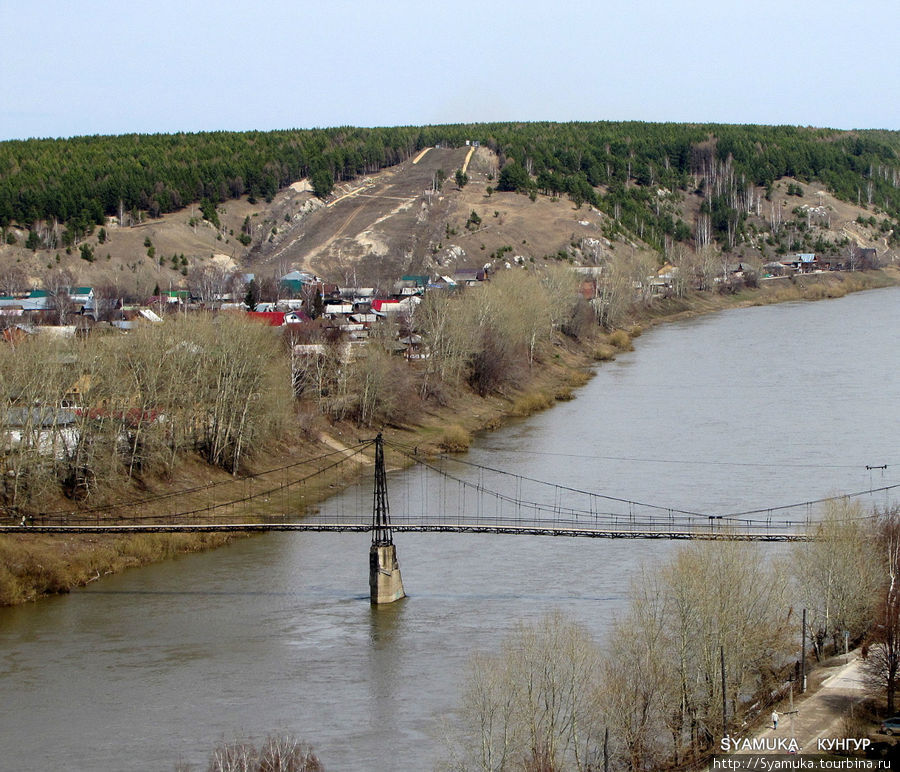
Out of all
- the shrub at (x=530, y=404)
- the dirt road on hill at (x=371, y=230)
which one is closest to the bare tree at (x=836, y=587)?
the shrub at (x=530, y=404)

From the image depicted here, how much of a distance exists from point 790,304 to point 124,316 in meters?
45.2

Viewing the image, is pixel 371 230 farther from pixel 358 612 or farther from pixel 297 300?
pixel 358 612

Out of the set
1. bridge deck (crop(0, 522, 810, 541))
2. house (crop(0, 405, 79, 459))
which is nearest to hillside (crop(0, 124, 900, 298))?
house (crop(0, 405, 79, 459))

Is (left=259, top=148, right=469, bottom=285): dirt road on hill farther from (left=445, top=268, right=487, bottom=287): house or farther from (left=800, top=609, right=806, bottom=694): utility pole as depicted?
(left=800, top=609, right=806, bottom=694): utility pole

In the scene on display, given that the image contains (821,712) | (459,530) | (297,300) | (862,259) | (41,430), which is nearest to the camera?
(821,712)

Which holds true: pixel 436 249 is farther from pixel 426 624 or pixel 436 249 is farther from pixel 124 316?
pixel 426 624

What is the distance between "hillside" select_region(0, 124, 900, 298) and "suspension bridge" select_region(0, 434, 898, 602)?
4225 centimetres

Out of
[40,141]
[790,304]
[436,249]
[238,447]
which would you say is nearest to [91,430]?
[238,447]

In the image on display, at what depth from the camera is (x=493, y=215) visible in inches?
3752

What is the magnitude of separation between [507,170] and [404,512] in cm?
7593

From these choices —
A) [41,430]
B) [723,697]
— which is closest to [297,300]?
[41,430]

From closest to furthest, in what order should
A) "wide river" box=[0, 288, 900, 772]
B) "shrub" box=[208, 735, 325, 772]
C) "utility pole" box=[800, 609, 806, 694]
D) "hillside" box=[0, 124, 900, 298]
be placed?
"shrub" box=[208, 735, 325, 772], "utility pole" box=[800, 609, 806, 694], "wide river" box=[0, 288, 900, 772], "hillside" box=[0, 124, 900, 298]

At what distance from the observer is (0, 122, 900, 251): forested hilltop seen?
94000 millimetres

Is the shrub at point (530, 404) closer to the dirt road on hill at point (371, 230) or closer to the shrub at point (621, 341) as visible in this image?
the shrub at point (621, 341)
